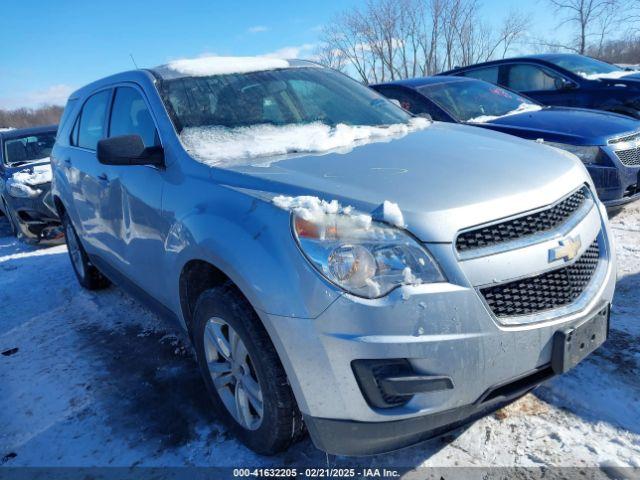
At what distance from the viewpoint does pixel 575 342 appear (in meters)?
1.81

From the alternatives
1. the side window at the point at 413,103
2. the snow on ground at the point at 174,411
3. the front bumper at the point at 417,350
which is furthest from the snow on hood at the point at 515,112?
the front bumper at the point at 417,350

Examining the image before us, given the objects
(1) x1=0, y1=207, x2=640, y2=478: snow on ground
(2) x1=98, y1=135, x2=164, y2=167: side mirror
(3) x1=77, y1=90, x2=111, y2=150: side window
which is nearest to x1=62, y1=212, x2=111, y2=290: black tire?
(1) x1=0, y1=207, x2=640, y2=478: snow on ground

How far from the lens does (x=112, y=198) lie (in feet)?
10.2

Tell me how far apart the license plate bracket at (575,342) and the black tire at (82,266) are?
3.87 m

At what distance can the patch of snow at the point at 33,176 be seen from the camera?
6953mm

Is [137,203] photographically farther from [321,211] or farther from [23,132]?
[23,132]

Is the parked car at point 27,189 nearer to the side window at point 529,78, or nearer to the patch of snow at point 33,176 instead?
the patch of snow at point 33,176

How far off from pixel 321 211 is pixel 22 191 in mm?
6649

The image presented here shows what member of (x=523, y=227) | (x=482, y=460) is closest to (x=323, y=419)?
(x=482, y=460)

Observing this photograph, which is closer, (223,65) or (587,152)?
(223,65)

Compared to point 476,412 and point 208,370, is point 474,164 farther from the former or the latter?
point 208,370

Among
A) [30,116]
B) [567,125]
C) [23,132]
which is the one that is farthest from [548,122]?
[30,116]

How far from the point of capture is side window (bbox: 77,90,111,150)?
11.8ft

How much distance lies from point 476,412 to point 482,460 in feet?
1.48
